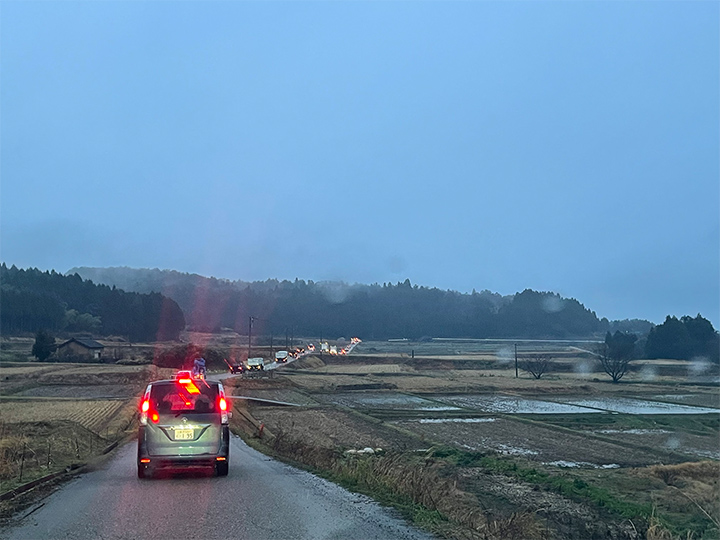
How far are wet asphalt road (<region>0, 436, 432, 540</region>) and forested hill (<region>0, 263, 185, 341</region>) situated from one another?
124 meters

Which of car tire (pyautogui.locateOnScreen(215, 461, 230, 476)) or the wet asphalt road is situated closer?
the wet asphalt road

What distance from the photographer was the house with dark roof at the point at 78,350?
92438 mm

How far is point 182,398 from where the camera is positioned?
1267cm

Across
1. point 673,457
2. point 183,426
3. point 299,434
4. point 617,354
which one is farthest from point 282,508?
point 617,354

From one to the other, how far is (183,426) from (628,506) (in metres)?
9.16

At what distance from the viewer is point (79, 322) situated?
133625mm

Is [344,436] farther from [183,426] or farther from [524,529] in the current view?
[524,529]

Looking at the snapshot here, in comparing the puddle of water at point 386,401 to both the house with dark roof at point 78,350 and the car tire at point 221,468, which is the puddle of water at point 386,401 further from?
the house with dark roof at point 78,350

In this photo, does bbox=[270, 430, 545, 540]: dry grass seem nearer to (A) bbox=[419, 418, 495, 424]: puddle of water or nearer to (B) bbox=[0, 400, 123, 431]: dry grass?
(B) bbox=[0, 400, 123, 431]: dry grass

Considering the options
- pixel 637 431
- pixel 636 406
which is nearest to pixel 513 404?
pixel 636 406

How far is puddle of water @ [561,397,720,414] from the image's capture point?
154 feet

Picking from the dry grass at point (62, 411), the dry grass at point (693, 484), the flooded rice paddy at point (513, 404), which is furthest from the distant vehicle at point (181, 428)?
the flooded rice paddy at point (513, 404)

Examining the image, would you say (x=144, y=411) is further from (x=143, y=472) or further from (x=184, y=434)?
(x=143, y=472)

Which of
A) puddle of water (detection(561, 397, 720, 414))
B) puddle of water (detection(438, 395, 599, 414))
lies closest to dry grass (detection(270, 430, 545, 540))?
puddle of water (detection(438, 395, 599, 414))
